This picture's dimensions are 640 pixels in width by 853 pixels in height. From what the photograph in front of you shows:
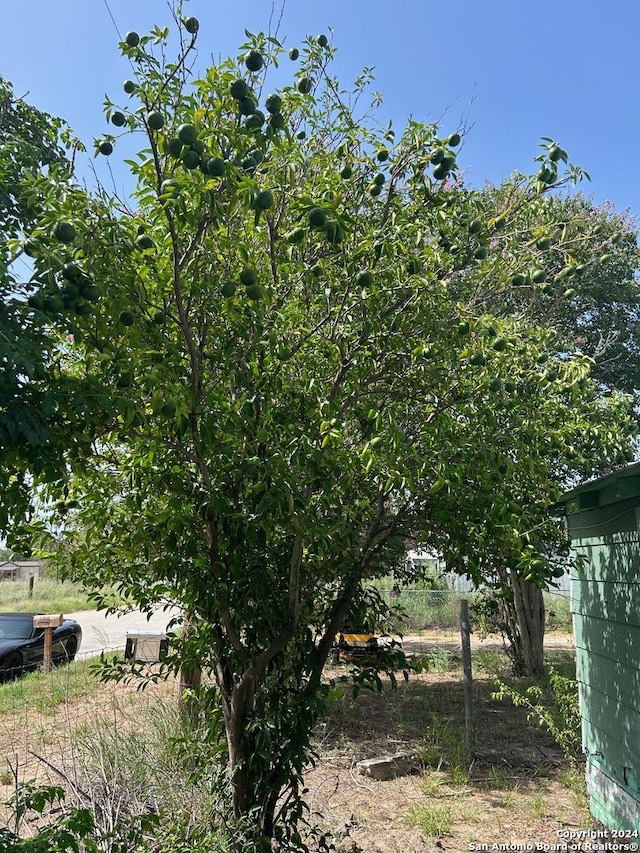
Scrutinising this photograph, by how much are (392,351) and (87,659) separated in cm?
1008

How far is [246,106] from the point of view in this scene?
7.39 feet

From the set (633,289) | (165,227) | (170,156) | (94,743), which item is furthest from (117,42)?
(633,289)

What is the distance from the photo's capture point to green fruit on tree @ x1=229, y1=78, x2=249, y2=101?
86.2 inches

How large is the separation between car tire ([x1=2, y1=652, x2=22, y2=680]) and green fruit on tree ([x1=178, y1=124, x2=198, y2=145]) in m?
10.4

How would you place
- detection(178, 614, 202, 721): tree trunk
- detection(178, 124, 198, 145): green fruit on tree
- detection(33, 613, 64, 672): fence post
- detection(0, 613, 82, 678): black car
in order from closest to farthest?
detection(178, 124, 198, 145): green fruit on tree, detection(178, 614, 202, 721): tree trunk, detection(33, 613, 64, 672): fence post, detection(0, 613, 82, 678): black car

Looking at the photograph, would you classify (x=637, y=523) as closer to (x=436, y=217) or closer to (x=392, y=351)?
(x=392, y=351)

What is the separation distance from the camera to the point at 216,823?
336 cm

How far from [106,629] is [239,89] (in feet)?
58.6

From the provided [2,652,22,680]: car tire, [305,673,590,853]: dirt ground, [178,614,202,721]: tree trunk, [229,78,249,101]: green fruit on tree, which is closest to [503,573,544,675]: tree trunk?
[305,673,590,853]: dirt ground

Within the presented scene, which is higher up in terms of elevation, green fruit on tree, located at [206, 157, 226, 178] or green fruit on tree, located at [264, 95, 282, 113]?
green fruit on tree, located at [264, 95, 282, 113]

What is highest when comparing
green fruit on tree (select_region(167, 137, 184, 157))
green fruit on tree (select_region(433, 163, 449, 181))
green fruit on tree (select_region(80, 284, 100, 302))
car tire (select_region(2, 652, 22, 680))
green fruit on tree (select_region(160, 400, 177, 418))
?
green fruit on tree (select_region(433, 163, 449, 181))

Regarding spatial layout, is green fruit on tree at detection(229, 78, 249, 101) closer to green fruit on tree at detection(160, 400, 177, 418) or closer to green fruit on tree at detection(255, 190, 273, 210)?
green fruit on tree at detection(255, 190, 273, 210)

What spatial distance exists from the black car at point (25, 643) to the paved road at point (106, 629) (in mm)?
452

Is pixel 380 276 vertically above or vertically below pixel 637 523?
A: above
